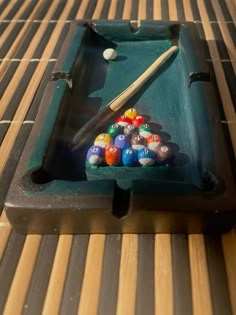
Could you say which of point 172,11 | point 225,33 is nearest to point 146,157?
point 225,33

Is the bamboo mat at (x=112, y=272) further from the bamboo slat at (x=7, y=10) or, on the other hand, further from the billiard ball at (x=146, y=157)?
the bamboo slat at (x=7, y=10)

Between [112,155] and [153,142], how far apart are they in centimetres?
15

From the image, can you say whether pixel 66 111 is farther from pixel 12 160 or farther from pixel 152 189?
pixel 152 189

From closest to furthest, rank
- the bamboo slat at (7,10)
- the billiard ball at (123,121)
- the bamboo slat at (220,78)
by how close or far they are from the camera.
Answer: the billiard ball at (123,121)
the bamboo slat at (220,78)
the bamboo slat at (7,10)

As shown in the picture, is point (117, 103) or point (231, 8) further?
point (231, 8)

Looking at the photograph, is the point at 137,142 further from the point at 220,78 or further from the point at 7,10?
the point at 7,10

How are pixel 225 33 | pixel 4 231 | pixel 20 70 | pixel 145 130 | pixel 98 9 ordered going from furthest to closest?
pixel 98 9
pixel 225 33
pixel 20 70
pixel 145 130
pixel 4 231

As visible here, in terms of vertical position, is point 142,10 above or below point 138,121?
above

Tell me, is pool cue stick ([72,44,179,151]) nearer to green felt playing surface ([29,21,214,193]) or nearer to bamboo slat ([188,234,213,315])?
green felt playing surface ([29,21,214,193])

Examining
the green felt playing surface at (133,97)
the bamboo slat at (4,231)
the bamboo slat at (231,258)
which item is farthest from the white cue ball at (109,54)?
the bamboo slat at (231,258)

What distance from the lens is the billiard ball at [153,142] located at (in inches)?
52.0

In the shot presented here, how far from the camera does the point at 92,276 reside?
44.9 inches

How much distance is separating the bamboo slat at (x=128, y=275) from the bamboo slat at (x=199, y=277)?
168mm

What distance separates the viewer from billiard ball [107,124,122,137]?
1.41 m
